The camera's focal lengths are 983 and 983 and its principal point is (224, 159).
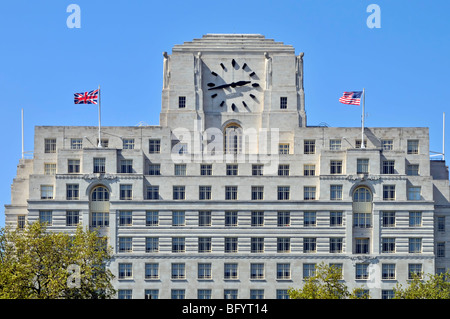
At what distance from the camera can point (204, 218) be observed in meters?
132

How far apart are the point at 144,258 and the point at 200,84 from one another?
27439mm

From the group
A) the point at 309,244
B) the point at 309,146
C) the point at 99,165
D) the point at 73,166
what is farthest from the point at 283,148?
the point at 73,166

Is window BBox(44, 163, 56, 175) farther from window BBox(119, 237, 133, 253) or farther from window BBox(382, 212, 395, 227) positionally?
window BBox(382, 212, 395, 227)

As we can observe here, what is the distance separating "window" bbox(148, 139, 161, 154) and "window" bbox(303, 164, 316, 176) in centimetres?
2047

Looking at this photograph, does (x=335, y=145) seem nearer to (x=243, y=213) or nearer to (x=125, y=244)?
(x=243, y=213)

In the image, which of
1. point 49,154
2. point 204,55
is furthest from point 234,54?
point 49,154

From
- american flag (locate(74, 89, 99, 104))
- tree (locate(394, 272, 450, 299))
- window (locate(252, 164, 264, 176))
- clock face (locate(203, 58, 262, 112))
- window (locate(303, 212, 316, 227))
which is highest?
clock face (locate(203, 58, 262, 112))

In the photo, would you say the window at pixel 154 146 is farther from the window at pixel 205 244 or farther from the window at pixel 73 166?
the window at pixel 205 244

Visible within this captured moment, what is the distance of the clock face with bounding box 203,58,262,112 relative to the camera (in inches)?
5615

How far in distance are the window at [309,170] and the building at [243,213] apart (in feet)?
0.45

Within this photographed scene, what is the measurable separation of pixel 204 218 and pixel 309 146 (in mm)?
18294

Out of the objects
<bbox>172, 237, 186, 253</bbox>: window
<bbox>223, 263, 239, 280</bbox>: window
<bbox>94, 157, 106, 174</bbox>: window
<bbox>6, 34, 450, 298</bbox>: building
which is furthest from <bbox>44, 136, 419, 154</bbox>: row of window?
<bbox>223, 263, 239, 280</bbox>: window

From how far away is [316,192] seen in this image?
133m
